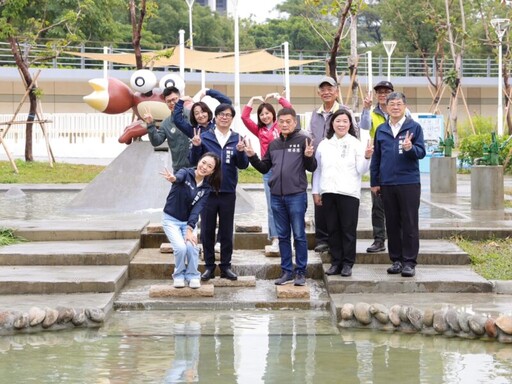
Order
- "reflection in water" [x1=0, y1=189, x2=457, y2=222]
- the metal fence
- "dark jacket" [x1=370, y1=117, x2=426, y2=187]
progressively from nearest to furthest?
"dark jacket" [x1=370, y1=117, x2=426, y2=187]
"reflection in water" [x1=0, y1=189, x2=457, y2=222]
the metal fence

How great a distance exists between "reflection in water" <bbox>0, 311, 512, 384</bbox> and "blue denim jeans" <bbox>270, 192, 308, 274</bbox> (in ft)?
2.16

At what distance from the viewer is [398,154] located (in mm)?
8953

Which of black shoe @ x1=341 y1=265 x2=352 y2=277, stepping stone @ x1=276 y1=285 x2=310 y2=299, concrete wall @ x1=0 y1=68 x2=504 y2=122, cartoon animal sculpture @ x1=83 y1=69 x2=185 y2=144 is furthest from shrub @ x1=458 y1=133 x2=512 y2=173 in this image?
concrete wall @ x1=0 y1=68 x2=504 y2=122

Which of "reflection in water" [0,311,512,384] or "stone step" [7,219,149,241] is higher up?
"stone step" [7,219,149,241]

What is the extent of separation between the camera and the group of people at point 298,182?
8750 mm

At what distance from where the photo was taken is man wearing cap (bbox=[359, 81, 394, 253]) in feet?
31.0

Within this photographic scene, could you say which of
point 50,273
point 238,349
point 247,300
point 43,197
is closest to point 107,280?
point 50,273

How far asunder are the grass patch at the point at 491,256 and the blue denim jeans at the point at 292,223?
170 cm

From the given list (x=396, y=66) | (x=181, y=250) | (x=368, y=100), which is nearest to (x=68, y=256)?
(x=181, y=250)

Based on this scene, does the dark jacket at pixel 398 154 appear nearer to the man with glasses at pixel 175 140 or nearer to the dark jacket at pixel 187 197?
the dark jacket at pixel 187 197

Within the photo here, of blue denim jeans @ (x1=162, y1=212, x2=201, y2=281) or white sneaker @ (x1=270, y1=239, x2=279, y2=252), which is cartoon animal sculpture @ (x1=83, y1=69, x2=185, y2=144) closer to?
white sneaker @ (x1=270, y1=239, x2=279, y2=252)

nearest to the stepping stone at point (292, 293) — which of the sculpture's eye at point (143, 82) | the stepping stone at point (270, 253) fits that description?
the stepping stone at point (270, 253)

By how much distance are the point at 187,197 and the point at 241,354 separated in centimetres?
193

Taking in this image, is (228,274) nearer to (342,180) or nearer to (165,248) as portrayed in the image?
(165,248)
